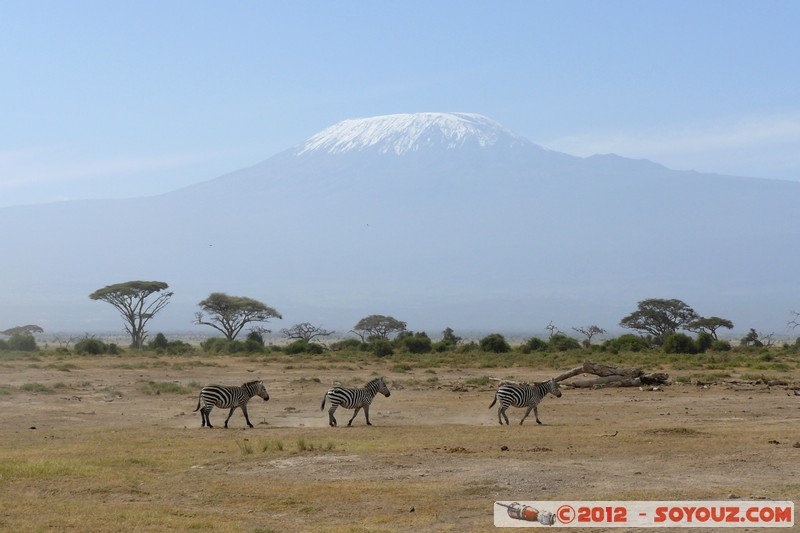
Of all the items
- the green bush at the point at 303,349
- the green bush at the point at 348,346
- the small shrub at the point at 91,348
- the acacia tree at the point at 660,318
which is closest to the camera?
the small shrub at the point at 91,348

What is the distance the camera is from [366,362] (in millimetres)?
50312

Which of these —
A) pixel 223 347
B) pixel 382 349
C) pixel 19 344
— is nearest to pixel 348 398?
pixel 382 349

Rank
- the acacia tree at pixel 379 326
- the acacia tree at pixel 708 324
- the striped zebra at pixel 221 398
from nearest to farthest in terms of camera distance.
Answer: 1. the striped zebra at pixel 221 398
2. the acacia tree at pixel 708 324
3. the acacia tree at pixel 379 326

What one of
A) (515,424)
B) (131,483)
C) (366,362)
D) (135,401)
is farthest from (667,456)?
(366,362)

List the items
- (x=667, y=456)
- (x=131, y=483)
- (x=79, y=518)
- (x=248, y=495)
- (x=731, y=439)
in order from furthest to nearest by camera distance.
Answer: (x=731, y=439) → (x=667, y=456) → (x=131, y=483) → (x=248, y=495) → (x=79, y=518)

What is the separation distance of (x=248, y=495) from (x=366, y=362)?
3621 cm

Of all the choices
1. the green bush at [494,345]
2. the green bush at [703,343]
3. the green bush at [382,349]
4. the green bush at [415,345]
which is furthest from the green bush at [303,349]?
the green bush at [703,343]

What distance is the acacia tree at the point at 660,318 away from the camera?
78.2m

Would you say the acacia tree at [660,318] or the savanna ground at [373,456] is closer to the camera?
the savanna ground at [373,456]

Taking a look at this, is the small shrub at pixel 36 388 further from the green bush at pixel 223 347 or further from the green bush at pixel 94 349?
the green bush at pixel 223 347

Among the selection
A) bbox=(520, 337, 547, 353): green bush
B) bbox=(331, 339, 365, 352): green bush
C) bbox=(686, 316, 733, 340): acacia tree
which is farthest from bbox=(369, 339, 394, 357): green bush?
bbox=(686, 316, 733, 340): acacia tree

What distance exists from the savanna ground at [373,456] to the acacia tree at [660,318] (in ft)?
151

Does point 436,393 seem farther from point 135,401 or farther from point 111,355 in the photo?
point 111,355

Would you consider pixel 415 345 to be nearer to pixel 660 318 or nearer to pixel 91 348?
pixel 91 348
